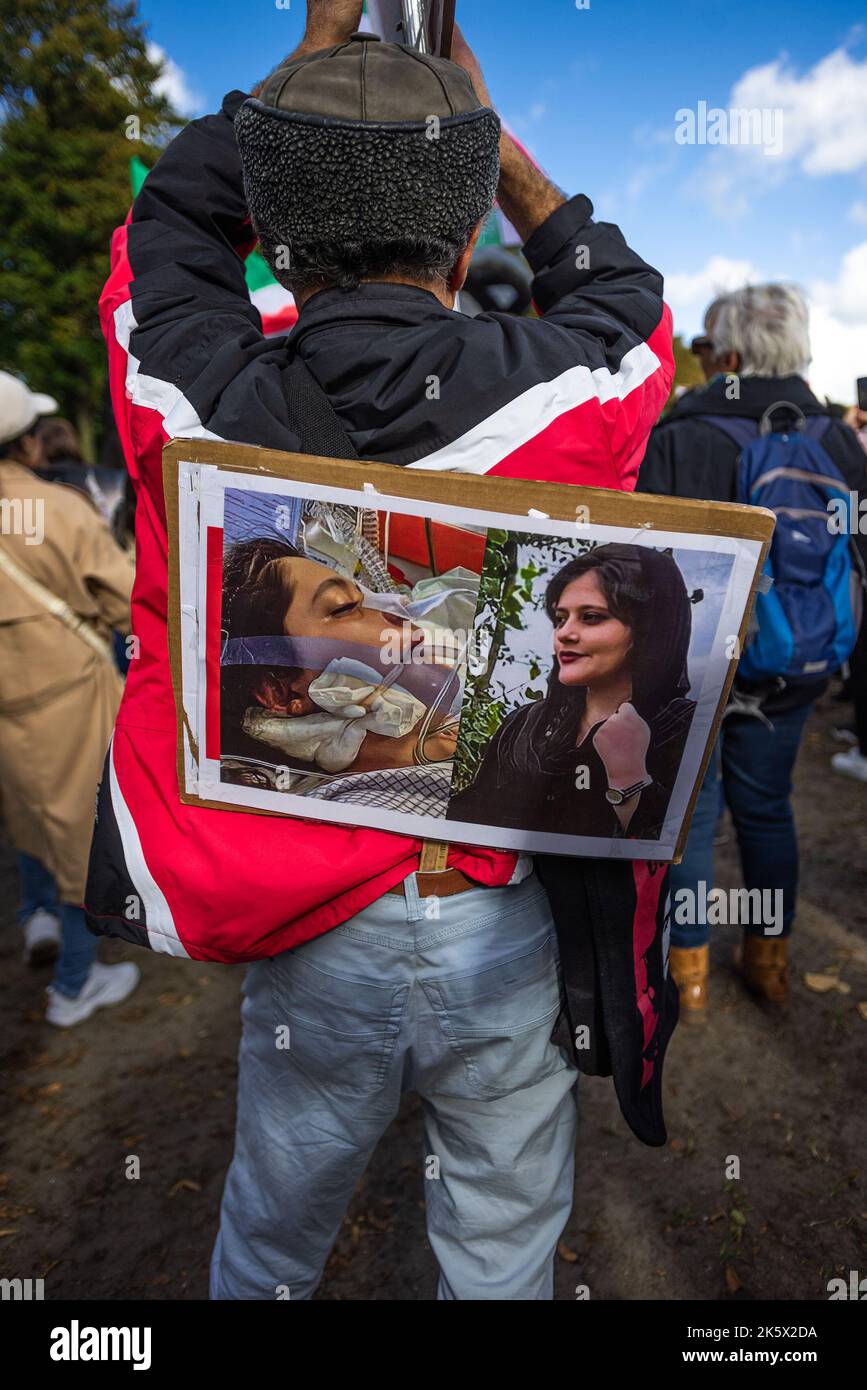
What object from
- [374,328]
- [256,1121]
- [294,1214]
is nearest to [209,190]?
[374,328]

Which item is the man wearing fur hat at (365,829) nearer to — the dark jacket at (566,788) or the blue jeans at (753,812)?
the dark jacket at (566,788)

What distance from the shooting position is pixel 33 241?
64.8ft

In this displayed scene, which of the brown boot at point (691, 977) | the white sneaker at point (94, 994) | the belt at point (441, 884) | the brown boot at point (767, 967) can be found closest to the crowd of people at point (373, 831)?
the belt at point (441, 884)

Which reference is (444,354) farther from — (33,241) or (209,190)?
(33,241)

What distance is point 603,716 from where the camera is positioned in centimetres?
112

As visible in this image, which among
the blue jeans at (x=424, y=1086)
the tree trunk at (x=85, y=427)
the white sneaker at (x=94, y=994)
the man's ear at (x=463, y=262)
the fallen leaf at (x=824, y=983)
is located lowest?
the white sneaker at (x=94, y=994)

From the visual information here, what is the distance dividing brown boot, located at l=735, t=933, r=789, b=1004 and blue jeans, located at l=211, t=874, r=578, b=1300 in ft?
5.98

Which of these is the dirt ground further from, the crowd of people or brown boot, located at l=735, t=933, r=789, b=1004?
the crowd of people

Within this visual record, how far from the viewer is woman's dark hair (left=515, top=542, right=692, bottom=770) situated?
3.39 feet

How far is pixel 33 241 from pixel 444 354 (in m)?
23.1

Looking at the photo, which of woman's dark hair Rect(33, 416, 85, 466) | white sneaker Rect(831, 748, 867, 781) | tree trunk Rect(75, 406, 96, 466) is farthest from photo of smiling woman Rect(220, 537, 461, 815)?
tree trunk Rect(75, 406, 96, 466)

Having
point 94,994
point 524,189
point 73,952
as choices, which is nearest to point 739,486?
point 524,189

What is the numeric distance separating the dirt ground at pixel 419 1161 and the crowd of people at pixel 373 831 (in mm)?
880

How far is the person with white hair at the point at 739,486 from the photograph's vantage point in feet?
8.45
